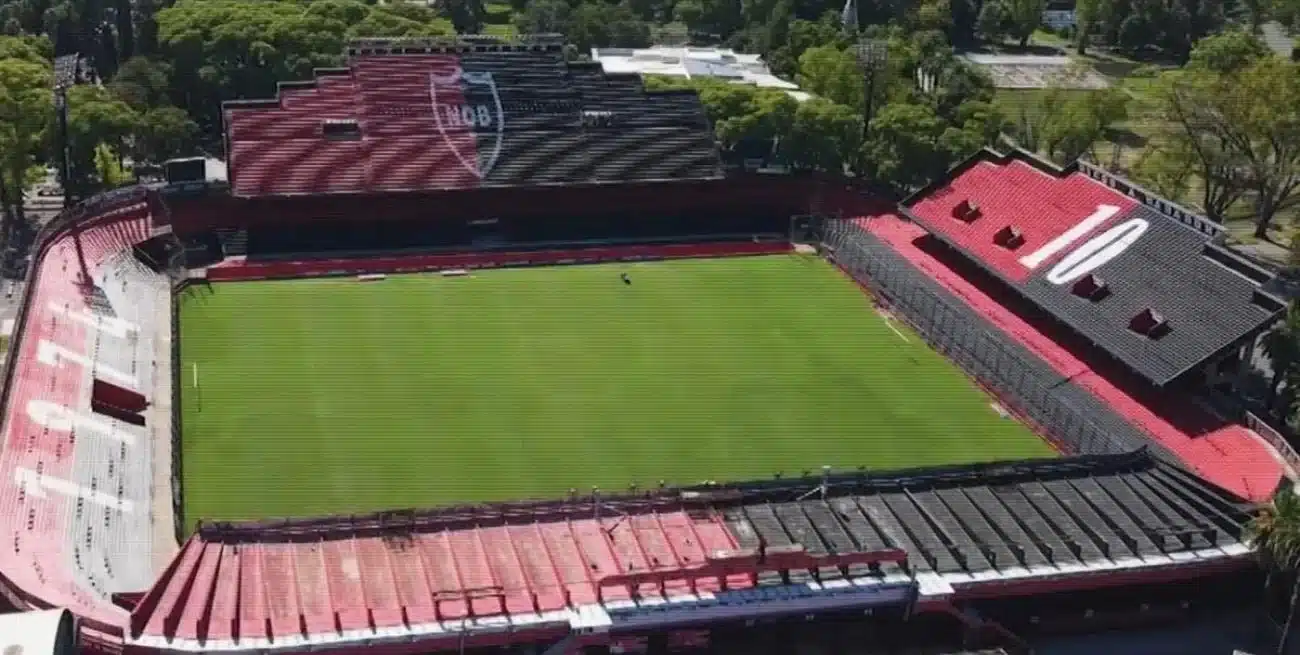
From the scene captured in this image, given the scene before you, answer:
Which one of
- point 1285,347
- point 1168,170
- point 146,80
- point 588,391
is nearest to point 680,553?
point 588,391

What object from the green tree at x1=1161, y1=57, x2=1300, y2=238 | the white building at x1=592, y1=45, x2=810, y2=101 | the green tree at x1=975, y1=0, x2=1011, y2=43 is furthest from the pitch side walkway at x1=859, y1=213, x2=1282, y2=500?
the green tree at x1=975, y1=0, x2=1011, y2=43

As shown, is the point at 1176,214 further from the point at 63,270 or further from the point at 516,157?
the point at 63,270

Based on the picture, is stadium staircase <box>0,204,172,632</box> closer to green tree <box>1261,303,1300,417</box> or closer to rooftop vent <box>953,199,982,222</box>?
rooftop vent <box>953,199,982,222</box>

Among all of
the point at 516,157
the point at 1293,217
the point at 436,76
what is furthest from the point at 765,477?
the point at 1293,217

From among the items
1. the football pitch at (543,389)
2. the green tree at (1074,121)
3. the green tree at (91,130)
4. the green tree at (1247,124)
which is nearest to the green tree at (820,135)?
the football pitch at (543,389)

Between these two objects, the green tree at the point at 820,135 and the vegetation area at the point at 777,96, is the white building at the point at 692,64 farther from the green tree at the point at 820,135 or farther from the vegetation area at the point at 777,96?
the green tree at the point at 820,135

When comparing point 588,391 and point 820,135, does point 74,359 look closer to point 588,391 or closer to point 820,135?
point 588,391
